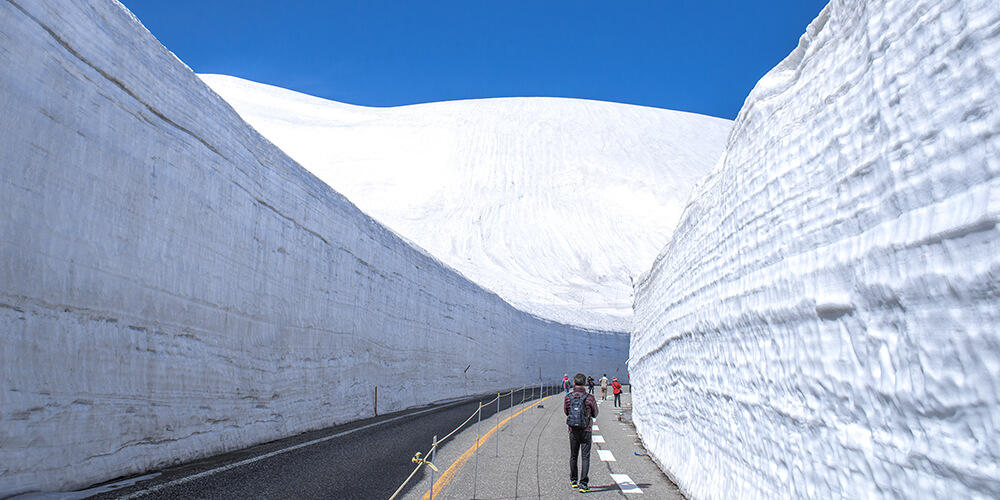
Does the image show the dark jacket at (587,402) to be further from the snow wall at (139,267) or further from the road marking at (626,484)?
the snow wall at (139,267)

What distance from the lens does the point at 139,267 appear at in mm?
7641

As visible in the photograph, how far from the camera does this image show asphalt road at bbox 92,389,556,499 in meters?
6.55

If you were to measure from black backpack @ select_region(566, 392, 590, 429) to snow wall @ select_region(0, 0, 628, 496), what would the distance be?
16.0 ft

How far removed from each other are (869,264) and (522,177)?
8212 centimetres

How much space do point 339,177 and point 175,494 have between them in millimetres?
82396

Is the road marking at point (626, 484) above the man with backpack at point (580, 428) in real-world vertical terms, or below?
below

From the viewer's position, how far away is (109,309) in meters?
7.01

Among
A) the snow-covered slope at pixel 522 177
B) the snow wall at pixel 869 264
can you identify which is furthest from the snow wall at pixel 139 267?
the snow-covered slope at pixel 522 177

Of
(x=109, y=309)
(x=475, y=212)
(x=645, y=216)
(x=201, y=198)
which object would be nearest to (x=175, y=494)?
(x=109, y=309)

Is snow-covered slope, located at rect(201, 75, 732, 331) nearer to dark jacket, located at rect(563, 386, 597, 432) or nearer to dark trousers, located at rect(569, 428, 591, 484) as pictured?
dark jacket, located at rect(563, 386, 597, 432)

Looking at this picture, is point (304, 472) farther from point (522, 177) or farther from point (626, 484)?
point (522, 177)

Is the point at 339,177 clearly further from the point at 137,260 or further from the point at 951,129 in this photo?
the point at 951,129

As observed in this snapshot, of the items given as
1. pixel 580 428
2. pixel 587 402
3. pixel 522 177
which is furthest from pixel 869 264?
pixel 522 177

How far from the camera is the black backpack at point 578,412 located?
8289mm
